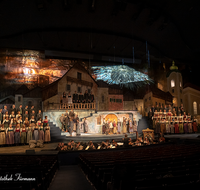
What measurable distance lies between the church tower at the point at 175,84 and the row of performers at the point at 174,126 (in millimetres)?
5598

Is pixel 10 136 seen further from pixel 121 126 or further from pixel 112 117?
pixel 121 126

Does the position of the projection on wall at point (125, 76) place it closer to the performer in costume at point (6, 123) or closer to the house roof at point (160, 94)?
the house roof at point (160, 94)

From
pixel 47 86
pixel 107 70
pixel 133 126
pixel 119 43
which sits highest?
pixel 119 43

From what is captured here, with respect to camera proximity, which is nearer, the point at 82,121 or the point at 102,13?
the point at 102,13

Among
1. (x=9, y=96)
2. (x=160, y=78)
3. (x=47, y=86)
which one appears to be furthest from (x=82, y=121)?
(x=160, y=78)

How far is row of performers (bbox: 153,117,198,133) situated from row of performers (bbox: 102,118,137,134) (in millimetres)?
2172

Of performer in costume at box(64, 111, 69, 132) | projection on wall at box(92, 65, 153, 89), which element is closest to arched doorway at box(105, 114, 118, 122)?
performer in costume at box(64, 111, 69, 132)

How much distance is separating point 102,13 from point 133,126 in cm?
1031

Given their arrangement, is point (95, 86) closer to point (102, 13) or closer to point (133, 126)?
point (133, 126)

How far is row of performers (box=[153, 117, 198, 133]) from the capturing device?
16266 millimetres

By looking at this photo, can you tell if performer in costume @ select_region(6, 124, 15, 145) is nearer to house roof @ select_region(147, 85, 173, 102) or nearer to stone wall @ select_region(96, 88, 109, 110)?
stone wall @ select_region(96, 88, 109, 110)

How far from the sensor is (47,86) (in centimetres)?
1919

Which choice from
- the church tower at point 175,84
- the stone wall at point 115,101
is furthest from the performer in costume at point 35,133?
the church tower at point 175,84

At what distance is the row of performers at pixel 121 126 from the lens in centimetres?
1563
